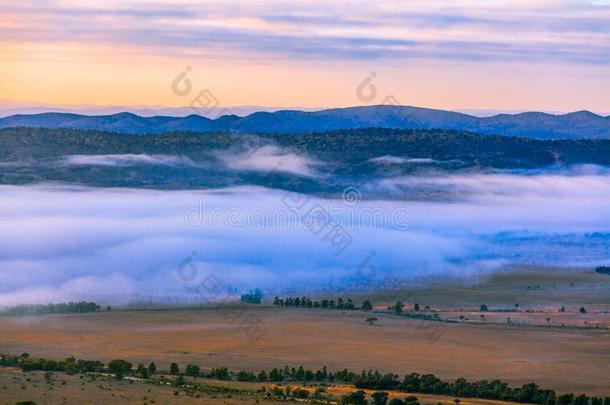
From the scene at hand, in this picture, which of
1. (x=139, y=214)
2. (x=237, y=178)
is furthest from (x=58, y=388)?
(x=237, y=178)

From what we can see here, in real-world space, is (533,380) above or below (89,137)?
below

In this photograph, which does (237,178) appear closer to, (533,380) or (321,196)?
(321,196)

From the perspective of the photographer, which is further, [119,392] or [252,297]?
[252,297]

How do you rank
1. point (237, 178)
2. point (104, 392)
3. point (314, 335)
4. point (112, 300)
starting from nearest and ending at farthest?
point (104, 392) < point (314, 335) < point (112, 300) < point (237, 178)

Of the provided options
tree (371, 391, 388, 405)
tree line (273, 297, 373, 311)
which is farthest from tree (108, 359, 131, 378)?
tree line (273, 297, 373, 311)

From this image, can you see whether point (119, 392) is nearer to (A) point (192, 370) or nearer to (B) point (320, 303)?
(A) point (192, 370)

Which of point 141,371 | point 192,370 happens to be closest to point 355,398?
point 192,370

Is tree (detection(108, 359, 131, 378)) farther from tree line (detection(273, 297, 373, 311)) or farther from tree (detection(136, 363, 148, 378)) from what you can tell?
tree line (detection(273, 297, 373, 311))
